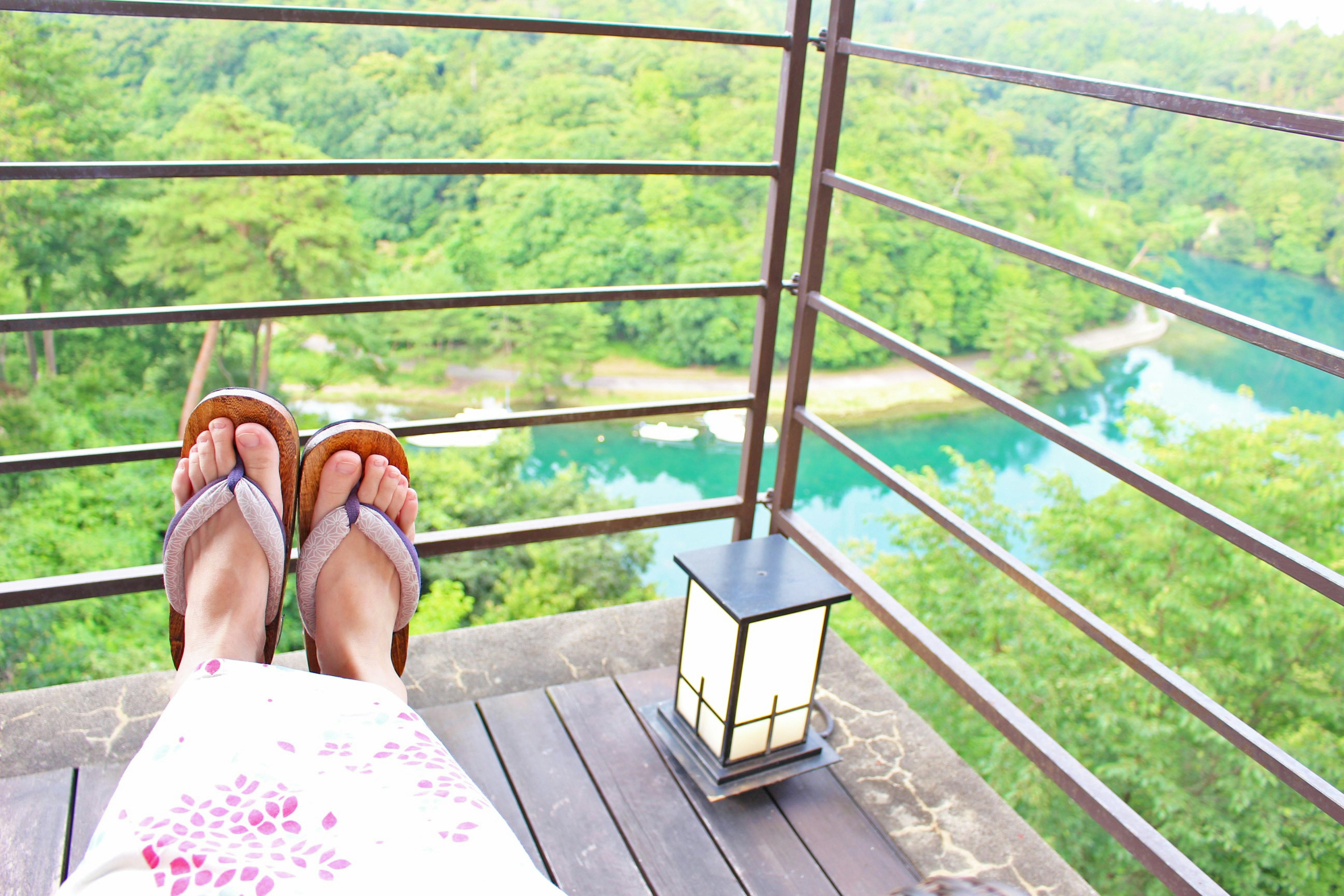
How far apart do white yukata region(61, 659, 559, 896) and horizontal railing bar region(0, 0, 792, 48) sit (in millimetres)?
764

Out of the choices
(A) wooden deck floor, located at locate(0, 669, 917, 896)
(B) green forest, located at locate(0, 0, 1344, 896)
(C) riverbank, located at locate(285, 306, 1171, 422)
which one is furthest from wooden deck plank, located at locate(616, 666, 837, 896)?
(C) riverbank, located at locate(285, 306, 1171, 422)

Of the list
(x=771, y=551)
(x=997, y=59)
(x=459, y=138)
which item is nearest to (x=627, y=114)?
(x=459, y=138)

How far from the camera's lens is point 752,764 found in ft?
4.50

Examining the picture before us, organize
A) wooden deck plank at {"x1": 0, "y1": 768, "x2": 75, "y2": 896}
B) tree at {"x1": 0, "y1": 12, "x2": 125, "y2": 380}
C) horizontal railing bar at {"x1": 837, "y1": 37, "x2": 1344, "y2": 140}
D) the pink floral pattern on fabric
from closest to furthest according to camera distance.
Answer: the pink floral pattern on fabric → horizontal railing bar at {"x1": 837, "y1": 37, "x2": 1344, "y2": 140} → wooden deck plank at {"x1": 0, "y1": 768, "x2": 75, "y2": 896} → tree at {"x1": 0, "y1": 12, "x2": 125, "y2": 380}

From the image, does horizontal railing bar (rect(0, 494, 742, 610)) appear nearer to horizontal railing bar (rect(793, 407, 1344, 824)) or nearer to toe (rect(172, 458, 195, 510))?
toe (rect(172, 458, 195, 510))

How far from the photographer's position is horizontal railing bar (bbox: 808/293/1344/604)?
3.26ft

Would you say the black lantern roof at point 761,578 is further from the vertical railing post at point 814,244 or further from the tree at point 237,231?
the tree at point 237,231

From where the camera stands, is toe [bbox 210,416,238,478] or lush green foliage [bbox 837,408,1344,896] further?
lush green foliage [bbox 837,408,1344,896]

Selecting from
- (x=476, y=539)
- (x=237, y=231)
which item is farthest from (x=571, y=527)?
(x=237, y=231)

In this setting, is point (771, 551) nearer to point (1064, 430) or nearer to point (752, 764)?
point (752, 764)

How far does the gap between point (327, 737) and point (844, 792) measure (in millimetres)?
774

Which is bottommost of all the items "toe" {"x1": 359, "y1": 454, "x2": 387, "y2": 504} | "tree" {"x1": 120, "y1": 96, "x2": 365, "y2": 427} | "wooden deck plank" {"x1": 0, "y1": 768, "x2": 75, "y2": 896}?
"tree" {"x1": 120, "y1": 96, "x2": 365, "y2": 427}

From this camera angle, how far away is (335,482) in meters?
1.40

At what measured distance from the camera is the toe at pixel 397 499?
1.43 m
